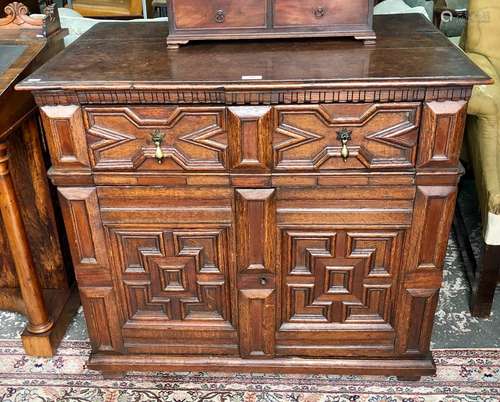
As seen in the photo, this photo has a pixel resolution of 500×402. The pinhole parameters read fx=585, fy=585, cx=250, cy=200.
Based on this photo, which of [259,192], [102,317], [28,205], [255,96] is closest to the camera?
[255,96]

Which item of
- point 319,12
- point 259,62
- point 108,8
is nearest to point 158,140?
point 259,62

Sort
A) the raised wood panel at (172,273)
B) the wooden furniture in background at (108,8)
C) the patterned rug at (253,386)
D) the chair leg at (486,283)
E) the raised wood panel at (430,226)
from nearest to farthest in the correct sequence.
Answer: the raised wood panel at (430,226), the raised wood panel at (172,273), the patterned rug at (253,386), the chair leg at (486,283), the wooden furniture in background at (108,8)

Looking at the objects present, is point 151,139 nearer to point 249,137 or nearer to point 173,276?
point 249,137

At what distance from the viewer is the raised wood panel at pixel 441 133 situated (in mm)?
1371

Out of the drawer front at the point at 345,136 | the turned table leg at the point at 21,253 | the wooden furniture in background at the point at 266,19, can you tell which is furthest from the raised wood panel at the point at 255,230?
the turned table leg at the point at 21,253

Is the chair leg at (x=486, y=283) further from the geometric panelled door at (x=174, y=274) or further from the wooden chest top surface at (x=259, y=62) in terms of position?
the geometric panelled door at (x=174, y=274)

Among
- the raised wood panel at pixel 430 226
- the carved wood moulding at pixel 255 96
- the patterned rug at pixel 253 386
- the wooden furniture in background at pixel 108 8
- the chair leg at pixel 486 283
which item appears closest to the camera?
the carved wood moulding at pixel 255 96

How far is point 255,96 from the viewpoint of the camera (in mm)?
1367

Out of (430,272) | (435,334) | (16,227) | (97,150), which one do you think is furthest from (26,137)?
(435,334)

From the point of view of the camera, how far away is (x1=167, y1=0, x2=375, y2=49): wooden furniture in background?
63.9 inches

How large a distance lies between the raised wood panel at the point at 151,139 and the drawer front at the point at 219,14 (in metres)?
0.37

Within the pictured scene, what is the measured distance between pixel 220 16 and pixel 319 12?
0.28 m

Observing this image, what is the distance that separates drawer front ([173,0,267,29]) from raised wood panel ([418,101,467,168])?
558mm

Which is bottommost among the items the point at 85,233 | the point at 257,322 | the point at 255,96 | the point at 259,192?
the point at 257,322
